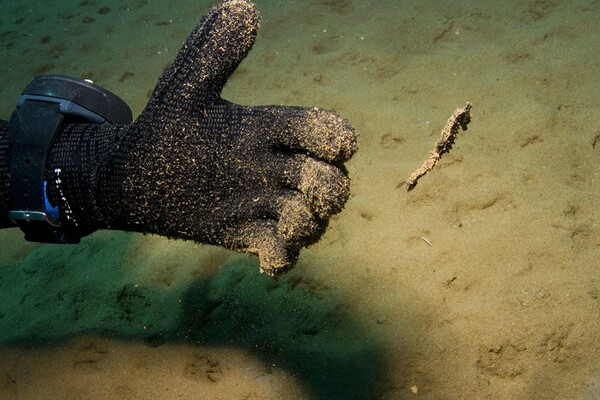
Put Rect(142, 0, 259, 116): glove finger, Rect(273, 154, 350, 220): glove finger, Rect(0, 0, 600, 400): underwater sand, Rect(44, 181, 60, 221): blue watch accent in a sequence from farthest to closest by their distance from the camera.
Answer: Rect(0, 0, 600, 400): underwater sand < Rect(44, 181, 60, 221): blue watch accent < Rect(142, 0, 259, 116): glove finger < Rect(273, 154, 350, 220): glove finger

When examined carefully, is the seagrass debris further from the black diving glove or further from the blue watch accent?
the blue watch accent

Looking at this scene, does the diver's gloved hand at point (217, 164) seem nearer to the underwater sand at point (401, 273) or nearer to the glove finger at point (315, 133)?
the glove finger at point (315, 133)

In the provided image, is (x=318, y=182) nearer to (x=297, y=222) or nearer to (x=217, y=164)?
(x=297, y=222)

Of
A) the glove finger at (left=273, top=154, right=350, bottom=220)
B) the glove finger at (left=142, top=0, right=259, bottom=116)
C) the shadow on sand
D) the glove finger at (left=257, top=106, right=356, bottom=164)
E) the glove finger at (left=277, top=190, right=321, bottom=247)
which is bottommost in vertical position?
the shadow on sand

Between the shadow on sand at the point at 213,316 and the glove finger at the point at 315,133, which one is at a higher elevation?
the glove finger at the point at 315,133

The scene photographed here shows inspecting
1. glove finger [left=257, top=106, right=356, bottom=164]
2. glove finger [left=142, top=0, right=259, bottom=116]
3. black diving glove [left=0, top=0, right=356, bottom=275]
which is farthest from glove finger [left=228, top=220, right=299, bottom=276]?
glove finger [left=142, top=0, right=259, bottom=116]

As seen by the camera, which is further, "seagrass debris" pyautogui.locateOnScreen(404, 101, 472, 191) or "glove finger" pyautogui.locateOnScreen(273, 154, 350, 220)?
"seagrass debris" pyautogui.locateOnScreen(404, 101, 472, 191)

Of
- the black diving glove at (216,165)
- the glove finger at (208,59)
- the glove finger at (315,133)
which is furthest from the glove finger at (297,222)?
the glove finger at (208,59)
